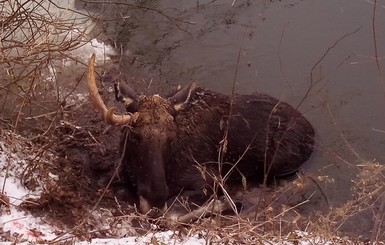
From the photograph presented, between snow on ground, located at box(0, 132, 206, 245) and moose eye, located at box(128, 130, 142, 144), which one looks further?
moose eye, located at box(128, 130, 142, 144)

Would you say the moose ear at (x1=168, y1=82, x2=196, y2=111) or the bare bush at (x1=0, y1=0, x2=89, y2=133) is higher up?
the bare bush at (x1=0, y1=0, x2=89, y2=133)

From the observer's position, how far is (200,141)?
8.05 meters

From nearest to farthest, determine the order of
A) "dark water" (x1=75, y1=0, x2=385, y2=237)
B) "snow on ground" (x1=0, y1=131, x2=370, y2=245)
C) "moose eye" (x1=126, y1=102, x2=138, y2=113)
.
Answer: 1. "snow on ground" (x1=0, y1=131, x2=370, y2=245)
2. "moose eye" (x1=126, y1=102, x2=138, y2=113)
3. "dark water" (x1=75, y1=0, x2=385, y2=237)

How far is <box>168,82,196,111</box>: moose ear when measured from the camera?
776cm

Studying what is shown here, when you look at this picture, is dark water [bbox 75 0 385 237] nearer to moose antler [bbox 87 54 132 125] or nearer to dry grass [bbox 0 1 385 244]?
dry grass [bbox 0 1 385 244]

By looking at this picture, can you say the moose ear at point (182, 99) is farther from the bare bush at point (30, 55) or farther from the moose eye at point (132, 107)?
the bare bush at point (30, 55)

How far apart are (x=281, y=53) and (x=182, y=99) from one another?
2958 millimetres

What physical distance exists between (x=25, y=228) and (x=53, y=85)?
298 centimetres

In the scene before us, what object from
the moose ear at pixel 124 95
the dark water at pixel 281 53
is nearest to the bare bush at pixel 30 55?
the moose ear at pixel 124 95

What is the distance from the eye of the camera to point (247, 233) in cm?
517

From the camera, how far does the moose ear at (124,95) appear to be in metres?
7.66


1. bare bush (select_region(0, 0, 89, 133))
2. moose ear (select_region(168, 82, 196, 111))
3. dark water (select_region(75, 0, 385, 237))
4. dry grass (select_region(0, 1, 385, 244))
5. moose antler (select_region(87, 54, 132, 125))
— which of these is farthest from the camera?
dark water (select_region(75, 0, 385, 237))

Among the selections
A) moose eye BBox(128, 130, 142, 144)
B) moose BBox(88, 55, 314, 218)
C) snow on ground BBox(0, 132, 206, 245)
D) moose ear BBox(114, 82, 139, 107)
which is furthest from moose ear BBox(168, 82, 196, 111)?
snow on ground BBox(0, 132, 206, 245)

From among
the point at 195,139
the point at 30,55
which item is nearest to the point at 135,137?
the point at 195,139
